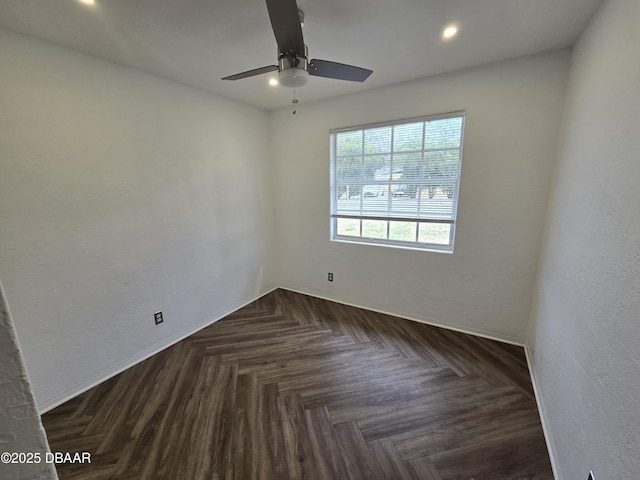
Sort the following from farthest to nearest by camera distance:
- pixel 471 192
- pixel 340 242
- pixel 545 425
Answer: pixel 340 242 < pixel 471 192 < pixel 545 425

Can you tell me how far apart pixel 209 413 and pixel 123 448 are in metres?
0.48

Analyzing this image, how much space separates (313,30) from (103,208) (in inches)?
78.4

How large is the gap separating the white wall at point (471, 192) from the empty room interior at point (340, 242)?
19 mm

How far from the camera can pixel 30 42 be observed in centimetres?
165

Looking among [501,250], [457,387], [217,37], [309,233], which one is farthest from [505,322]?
[217,37]

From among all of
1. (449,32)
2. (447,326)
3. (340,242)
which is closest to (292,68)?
(449,32)

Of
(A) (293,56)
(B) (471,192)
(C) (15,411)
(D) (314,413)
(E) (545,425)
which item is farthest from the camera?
(B) (471,192)

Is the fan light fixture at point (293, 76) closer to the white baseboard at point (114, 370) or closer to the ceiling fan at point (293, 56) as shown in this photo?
the ceiling fan at point (293, 56)

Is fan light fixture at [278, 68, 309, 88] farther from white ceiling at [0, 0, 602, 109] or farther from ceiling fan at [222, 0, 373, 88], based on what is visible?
white ceiling at [0, 0, 602, 109]

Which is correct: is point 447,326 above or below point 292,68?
below

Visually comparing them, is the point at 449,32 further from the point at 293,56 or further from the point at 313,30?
the point at 293,56

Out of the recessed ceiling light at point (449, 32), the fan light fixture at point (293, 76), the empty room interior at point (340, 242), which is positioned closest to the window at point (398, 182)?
the empty room interior at point (340, 242)

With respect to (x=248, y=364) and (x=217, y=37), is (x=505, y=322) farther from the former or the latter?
(x=217, y=37)

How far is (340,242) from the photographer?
10.7 feet
